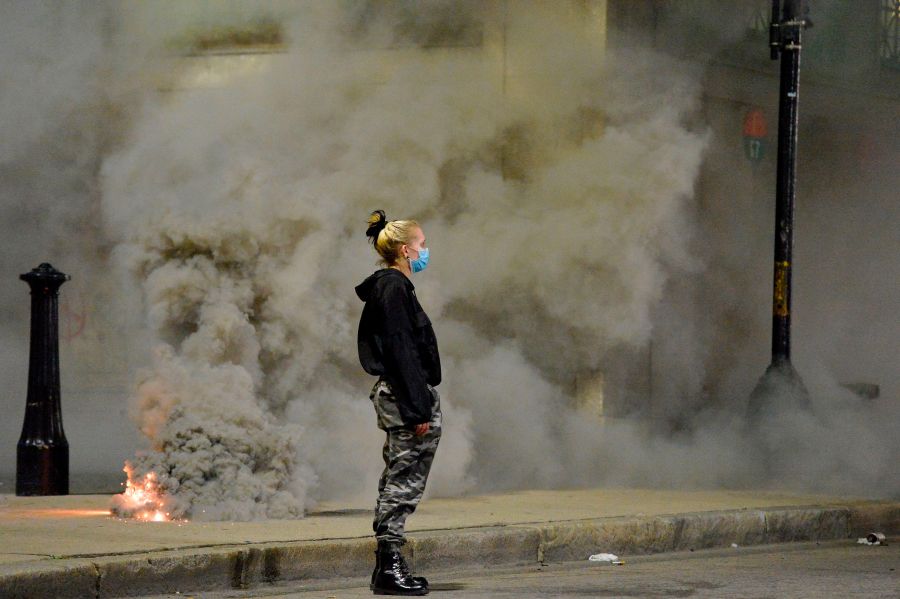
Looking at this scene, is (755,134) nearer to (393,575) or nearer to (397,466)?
(397,466)

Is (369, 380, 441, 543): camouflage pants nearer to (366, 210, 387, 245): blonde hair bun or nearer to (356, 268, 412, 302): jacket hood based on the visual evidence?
(356, 268, 412, 302): jacket hood

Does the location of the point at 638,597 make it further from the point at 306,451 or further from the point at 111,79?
the point at 111,79

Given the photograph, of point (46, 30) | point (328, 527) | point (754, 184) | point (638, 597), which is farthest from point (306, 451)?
point (754, 184)

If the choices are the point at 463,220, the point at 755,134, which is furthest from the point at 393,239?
the point at 755,134

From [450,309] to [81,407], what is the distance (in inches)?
126

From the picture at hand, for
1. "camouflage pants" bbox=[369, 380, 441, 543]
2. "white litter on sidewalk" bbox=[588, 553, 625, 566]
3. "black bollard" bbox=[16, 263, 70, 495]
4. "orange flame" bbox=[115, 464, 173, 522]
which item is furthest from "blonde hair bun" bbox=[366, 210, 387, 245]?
"black bollard" bbox=[16, 263, 70, 495]

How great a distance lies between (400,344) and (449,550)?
1345mm

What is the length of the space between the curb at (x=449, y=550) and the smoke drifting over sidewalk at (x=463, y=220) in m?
1.32

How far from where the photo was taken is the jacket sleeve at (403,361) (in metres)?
5.92

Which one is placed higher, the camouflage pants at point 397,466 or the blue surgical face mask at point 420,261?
the blue surgical face mask at point 420,261

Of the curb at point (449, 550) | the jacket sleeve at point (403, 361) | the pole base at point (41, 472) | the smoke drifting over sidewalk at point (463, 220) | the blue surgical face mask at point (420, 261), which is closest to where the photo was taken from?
the curb at point (449, 550)

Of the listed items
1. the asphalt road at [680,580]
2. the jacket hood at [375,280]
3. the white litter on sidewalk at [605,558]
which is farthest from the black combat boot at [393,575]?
the white litter on sidewalk at [605,558]

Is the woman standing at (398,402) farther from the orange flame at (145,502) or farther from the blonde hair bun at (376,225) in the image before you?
the orange flame at (145,502)

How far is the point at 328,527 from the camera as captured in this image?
7199mm
